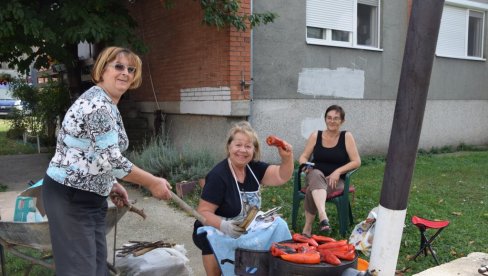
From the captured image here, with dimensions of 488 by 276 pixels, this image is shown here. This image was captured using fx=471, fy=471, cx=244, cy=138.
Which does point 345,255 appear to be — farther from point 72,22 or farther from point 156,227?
point 72,22

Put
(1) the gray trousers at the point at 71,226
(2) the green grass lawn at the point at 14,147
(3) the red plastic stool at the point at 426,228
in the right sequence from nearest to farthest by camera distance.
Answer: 1. (1) the gray trousers at the point at 71,226
2. (3) the red plastic stool at the point at 426,228
3. (2) the green grass lawn at the point at 14,147

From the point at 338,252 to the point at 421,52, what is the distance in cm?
114

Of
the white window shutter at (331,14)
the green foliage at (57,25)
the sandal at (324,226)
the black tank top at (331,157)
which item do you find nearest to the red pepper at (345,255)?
the sandal at (324,226)

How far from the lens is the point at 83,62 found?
12391 mm

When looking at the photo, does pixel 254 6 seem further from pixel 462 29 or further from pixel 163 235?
pixel 462 29

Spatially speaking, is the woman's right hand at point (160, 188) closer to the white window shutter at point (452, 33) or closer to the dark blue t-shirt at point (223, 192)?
the dark blue t-shirt at point (223, 192)

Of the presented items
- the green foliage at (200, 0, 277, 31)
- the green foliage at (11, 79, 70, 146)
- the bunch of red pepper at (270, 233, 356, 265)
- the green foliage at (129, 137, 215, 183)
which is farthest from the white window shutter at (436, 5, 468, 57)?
the bunch of red pepper at (270, 233, 356, 265)

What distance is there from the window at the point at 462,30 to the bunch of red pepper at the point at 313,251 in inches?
376

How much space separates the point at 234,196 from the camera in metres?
3.17

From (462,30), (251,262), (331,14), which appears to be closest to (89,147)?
(251,262)

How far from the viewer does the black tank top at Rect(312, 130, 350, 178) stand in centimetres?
496

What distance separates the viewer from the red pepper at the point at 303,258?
2441 mm

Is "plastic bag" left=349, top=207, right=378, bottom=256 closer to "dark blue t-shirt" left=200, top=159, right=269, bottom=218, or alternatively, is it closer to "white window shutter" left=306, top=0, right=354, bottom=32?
"dark blue t-shirt" left=200, top=159, right=269, bottom=218

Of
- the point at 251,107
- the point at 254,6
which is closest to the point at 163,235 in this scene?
the point at 251,107
